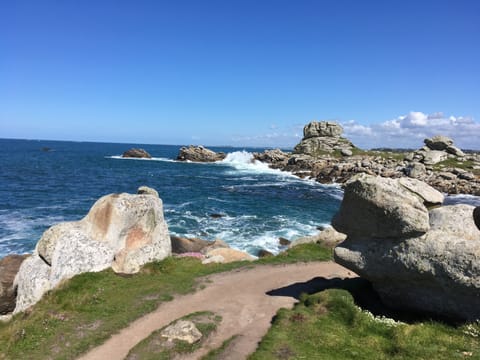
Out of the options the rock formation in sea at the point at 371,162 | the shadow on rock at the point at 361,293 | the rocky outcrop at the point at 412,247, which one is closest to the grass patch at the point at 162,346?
the shadow on rock at the point at 361,293

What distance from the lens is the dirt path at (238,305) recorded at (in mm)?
15695

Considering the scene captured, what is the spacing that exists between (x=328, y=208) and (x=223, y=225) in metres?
22.4

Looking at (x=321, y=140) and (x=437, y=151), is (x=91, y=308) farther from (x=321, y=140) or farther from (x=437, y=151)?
(x=321, y=140)

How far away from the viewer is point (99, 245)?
963 inches

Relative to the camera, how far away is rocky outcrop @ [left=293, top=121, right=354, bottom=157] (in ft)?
474

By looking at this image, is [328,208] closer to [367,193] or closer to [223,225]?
[223,225]

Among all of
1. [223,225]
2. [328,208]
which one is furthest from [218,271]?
[328,208]

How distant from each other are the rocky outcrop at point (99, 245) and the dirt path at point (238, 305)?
6.06 m

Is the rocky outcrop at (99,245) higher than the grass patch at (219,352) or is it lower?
higher

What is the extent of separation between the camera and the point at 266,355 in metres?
14.3

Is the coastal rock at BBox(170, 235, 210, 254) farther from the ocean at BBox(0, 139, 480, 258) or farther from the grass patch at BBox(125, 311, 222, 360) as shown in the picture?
the grass patch at BBox(125, 311, 222, 360)

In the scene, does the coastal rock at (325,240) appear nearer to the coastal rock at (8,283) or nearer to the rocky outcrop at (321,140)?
the coastal rock at (8,283)

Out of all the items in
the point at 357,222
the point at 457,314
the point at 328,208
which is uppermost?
the point at 357,222

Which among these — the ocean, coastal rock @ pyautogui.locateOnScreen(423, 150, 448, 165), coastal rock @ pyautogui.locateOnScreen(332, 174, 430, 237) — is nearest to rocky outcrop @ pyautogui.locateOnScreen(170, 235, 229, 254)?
the ocean
